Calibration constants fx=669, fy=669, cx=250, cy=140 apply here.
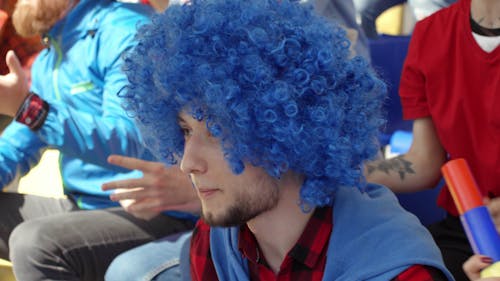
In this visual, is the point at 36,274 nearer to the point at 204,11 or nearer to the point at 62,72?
the point at 62,72

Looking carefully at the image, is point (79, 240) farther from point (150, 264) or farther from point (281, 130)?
point (281, 130)

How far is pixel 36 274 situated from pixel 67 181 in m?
0.38

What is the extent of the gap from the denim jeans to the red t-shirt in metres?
0.72

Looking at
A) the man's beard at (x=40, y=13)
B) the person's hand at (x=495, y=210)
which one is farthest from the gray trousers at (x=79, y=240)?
the person's hand at (x=495, y=210)

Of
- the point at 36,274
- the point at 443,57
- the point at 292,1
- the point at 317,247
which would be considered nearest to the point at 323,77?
the point at 292,1

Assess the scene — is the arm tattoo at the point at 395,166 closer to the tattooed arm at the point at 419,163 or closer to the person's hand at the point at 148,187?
the tattooed arm at the point at 419,163

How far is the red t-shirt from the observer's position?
5.43 ft

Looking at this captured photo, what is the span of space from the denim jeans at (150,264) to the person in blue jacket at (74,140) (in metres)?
0.11

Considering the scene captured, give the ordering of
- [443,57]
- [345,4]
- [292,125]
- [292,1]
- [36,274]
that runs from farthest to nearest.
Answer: [345,4] → [36,274] → [443,57] → [292,1] → [292,125]

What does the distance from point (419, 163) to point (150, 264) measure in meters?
0.77

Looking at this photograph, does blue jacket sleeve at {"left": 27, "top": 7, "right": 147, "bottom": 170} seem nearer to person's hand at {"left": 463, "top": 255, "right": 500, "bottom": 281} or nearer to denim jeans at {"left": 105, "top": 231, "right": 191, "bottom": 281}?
denim jeans at {"left": 105, "top": 231, "right": 191, "bottom": 281}

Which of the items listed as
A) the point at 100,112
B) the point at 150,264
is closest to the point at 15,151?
the point at 100,112

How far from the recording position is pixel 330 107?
1.22 metres

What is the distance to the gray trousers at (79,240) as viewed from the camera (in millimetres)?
1856
